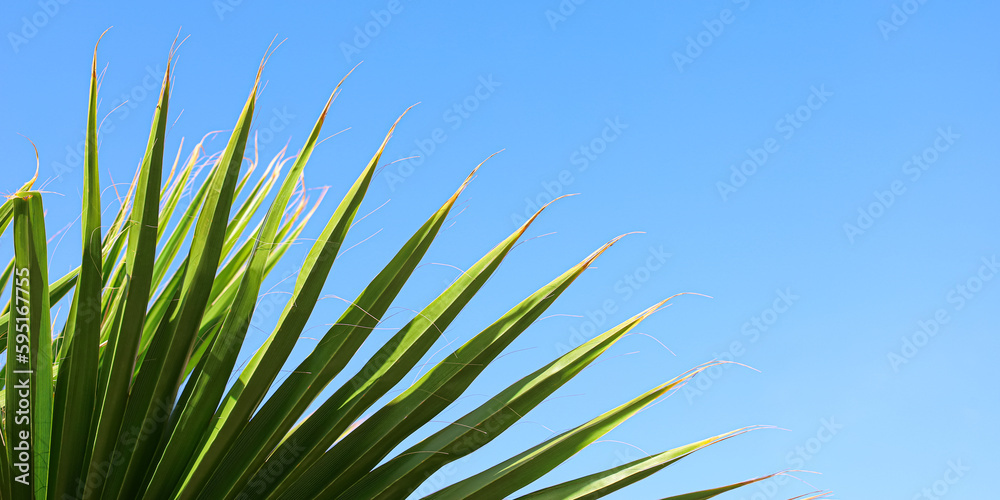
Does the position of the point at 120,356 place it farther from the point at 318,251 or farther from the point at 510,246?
the point at 510,246

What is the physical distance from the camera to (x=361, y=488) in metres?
1.37

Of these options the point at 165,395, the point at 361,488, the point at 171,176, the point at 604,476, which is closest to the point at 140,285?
the point at 165,395

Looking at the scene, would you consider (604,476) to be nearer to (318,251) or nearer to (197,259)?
(318,251)

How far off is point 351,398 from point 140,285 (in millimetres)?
412

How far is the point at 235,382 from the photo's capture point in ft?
4.17

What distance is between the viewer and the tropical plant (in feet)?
3.89

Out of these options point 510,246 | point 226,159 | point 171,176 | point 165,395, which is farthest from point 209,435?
point 171,176

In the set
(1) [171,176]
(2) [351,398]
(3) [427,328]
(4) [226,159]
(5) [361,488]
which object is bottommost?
(5) [361,488]

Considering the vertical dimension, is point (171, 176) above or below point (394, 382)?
above

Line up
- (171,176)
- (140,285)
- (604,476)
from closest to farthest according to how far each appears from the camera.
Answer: (140,285) → (604,476) → (171,176)

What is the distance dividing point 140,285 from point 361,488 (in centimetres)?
57

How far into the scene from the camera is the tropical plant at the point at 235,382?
1185 millimetres

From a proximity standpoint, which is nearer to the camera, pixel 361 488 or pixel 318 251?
pixel 318 251

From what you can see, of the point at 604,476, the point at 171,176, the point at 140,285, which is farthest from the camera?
the point at 171,176
